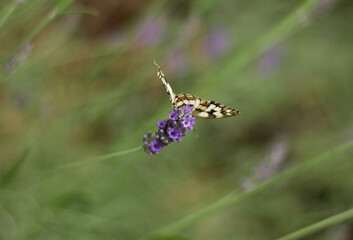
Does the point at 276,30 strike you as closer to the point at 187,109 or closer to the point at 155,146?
the point at 187,109

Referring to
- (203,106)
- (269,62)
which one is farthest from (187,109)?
(269,62)

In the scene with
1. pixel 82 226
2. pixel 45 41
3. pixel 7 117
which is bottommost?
pixel 82 226

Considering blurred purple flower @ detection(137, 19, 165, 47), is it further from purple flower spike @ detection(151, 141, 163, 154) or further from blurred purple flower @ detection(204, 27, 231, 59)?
purple flower spike @ detection(151, 141, 163, 154)

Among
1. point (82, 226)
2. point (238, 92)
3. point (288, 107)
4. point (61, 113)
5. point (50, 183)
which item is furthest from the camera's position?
point (288, 107)

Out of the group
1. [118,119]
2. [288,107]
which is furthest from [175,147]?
[288,107]

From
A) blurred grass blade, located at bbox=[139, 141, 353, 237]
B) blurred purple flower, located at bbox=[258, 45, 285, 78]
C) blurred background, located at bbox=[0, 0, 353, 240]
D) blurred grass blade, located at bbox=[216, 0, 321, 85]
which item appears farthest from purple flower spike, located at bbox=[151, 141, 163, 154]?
blurred purple flower, located at bbox=[258, 45, 285, 78]

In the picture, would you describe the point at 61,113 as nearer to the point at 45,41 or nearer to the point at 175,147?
the point at 175,147

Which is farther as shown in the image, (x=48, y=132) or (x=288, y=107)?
(x=288, y=107)

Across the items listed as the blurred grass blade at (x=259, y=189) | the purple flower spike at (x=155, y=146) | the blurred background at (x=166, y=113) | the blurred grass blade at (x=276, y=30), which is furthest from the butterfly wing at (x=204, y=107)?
the blurred grass blade at (x=276, y=30)

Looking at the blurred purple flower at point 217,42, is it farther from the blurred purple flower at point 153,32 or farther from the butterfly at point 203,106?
the butterfly at point 203,106
